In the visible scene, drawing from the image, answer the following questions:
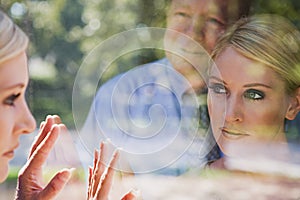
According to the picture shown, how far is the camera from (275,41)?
2223 mm

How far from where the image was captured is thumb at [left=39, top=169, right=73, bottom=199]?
2.15m

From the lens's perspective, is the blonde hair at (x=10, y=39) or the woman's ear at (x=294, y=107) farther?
the woman's ear at (x=294, y=107)

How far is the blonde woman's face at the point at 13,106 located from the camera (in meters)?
2.10

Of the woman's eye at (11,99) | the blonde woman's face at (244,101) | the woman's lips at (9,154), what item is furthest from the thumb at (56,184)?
the blonde woman's face at (244,101)

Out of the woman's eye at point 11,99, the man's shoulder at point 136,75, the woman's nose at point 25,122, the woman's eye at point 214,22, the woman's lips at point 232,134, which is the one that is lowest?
the woman's lips at point 232,134

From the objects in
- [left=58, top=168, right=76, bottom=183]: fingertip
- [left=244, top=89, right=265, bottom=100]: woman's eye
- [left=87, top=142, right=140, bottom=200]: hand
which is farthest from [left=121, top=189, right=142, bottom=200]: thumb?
[left=244, top=89, right=265, bottom=100]: woman's eye

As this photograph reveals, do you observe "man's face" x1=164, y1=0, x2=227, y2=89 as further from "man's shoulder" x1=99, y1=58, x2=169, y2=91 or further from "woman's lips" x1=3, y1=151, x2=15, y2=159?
"woman's lips" x1=3, y1=151, x2=15, y2=159

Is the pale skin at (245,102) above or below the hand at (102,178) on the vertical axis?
above

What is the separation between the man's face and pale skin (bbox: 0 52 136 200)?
42 centimetres

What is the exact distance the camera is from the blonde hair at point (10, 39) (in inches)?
82.2

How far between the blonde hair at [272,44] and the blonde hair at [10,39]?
28.2 inches

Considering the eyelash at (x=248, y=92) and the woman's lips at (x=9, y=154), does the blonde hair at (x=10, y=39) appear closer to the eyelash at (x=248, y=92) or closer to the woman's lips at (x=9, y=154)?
the woman's lips at (x=9, y=154)

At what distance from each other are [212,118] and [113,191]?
1.48 ft

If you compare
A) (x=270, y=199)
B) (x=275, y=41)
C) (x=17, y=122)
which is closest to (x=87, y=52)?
(x=17, y=122)
